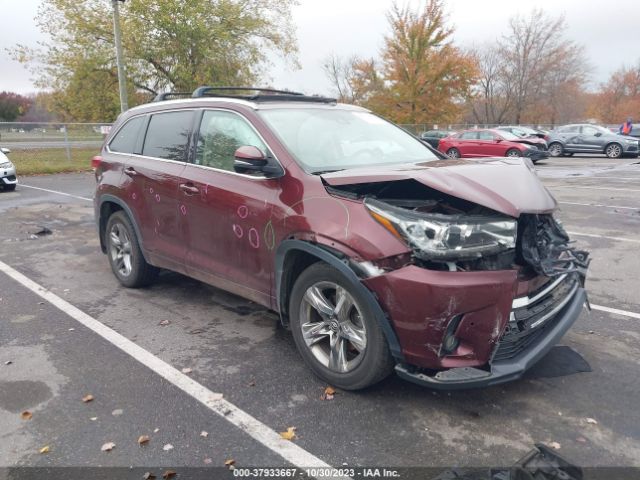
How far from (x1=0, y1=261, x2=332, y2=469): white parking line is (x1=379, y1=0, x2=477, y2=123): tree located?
30726 millimetres

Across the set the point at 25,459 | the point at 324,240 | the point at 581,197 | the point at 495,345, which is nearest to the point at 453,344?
the point at 495,345

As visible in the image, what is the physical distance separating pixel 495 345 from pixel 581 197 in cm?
1016

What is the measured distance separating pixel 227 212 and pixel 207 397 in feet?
4.49

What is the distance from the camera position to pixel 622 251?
22.1 ft

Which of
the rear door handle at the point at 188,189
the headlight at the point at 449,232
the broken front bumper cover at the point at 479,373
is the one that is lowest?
the broken front bumper cover at the point at 479,373

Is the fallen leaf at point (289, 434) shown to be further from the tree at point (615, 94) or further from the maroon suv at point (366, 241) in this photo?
the tree at point (615, 94)

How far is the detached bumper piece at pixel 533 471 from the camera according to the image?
230 centimetres

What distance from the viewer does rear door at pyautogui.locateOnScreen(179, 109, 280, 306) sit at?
367 centimetres

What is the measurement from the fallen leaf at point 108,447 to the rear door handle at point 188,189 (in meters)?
2.04

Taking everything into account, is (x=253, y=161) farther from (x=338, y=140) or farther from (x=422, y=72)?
(x=422, y=72)

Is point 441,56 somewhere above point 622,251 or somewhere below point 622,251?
above

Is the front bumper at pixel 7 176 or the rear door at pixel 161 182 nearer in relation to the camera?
the rear door at pixel 161 182

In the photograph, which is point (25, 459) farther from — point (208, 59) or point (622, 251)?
point (208, 59)

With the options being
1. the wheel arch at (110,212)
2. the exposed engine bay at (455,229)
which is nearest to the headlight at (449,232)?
the exposed engine bay at (455,229)
